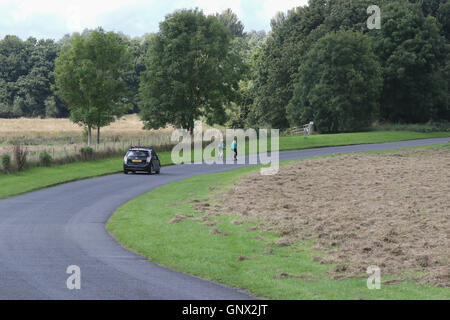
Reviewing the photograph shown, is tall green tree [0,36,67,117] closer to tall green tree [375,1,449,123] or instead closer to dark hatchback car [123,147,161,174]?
tall green tree [375,1,449,123]

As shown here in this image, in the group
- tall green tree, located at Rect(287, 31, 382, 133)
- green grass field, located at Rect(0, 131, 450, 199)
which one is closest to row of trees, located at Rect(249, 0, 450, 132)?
tall green tree, located at Rect(287, 31, 382, 133)

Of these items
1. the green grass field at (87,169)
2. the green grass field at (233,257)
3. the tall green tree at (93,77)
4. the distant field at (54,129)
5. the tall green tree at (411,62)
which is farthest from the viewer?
the tall green tree at (411,62)

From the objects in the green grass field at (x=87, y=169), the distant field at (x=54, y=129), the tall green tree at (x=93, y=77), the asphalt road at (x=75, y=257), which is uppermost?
the tall green tree at (x=93, y=77)

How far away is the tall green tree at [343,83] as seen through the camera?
80375 millimetres

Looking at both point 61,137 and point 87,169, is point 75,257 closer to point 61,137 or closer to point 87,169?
point 87,169

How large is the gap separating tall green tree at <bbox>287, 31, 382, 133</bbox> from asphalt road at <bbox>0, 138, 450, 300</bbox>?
5269 cm

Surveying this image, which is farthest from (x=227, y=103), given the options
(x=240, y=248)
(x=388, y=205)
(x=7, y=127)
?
(x=240, y=248)

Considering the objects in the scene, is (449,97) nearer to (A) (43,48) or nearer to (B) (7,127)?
(B) (7,127)

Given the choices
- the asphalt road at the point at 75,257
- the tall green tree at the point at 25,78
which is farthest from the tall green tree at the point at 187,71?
the tall green tree at the point at 25,78

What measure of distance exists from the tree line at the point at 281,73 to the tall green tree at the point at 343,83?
5.3 inches

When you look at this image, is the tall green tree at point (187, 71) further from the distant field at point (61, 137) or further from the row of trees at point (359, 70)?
the row of trees at point (359, 70)

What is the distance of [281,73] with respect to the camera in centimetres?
9638

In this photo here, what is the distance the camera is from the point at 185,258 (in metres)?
16.3

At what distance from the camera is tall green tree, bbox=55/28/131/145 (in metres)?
63.2
